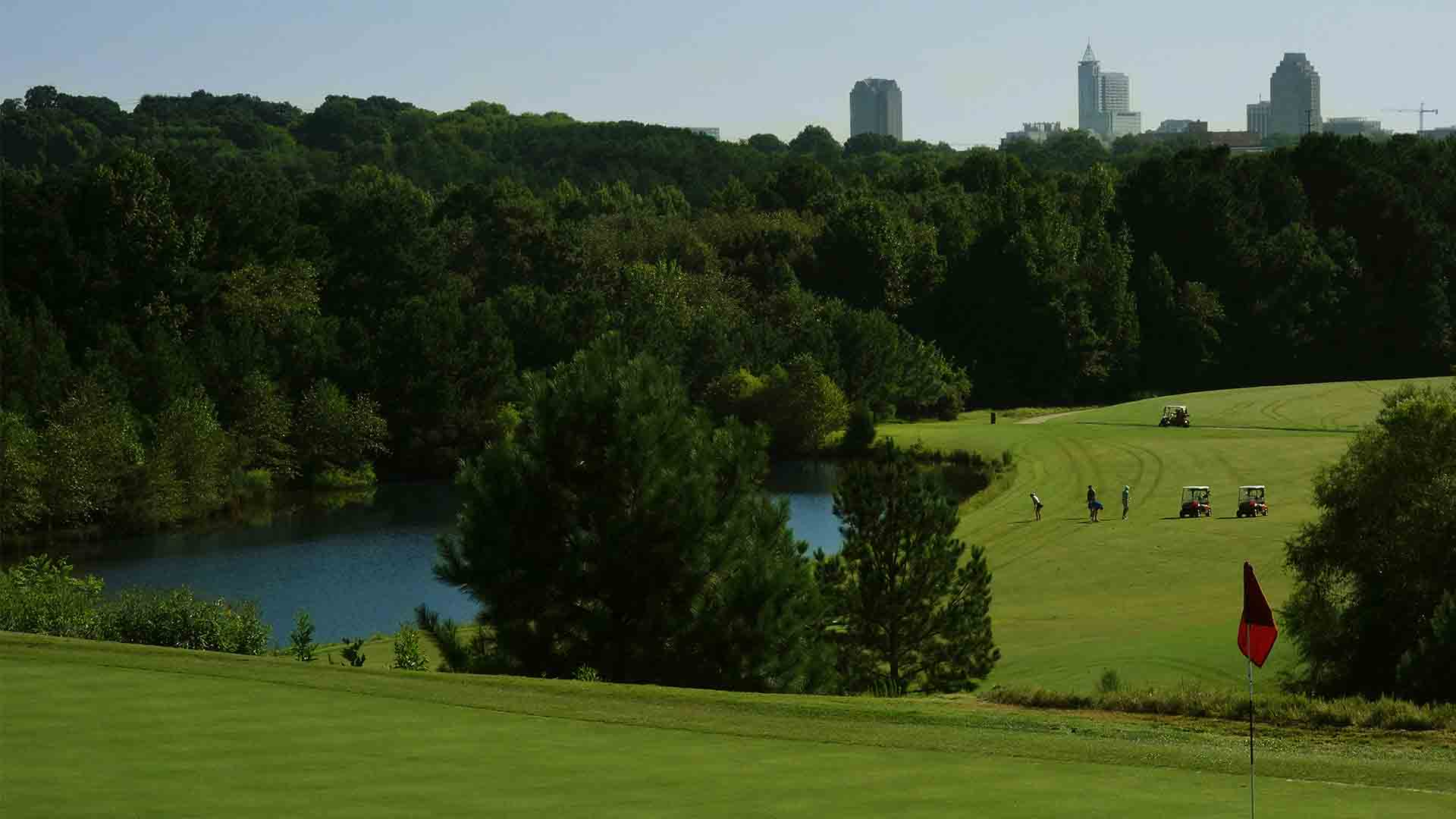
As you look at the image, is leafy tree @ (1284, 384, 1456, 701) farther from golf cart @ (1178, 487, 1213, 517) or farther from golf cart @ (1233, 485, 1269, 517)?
golf cart @ (1178, 487, 1213, 517)

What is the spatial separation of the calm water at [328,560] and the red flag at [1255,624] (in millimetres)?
28920

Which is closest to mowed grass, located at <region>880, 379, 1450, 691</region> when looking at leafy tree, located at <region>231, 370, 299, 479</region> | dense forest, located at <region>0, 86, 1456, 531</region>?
dense forest, located at <region>0, 86, 1456, 531</region>

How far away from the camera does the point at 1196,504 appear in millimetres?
55594

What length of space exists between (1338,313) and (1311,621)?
84.3m

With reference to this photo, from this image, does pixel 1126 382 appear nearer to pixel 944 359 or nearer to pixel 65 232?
pixel 944 359

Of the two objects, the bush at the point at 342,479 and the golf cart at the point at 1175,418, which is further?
the golf cart at the point at 1175,418

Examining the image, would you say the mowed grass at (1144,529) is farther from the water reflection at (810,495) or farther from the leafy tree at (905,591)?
the water reflection at (810,495)

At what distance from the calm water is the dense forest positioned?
125 inches

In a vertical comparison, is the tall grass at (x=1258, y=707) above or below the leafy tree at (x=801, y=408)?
below

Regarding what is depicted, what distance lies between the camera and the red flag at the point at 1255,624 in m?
12.8

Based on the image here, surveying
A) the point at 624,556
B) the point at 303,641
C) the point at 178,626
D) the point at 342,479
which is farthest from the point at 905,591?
the point at 342,479

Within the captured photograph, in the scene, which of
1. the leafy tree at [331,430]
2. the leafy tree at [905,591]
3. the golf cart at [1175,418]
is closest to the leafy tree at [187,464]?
the leafy tree at [331,430]

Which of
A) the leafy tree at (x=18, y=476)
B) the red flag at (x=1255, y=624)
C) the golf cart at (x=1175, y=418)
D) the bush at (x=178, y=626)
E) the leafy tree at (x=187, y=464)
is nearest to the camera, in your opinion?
the red flag at (x=1255, y=624)

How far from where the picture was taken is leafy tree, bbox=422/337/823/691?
2623 cm
